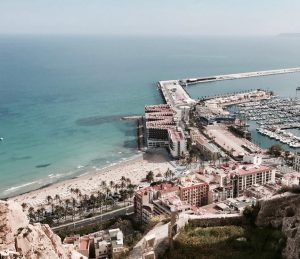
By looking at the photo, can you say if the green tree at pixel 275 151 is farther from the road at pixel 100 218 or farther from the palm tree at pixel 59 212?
the palm tree at pixel 59 212

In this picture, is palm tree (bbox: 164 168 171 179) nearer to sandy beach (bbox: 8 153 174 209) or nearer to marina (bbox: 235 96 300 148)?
sandy beach (bbox: 8 153 174 209)

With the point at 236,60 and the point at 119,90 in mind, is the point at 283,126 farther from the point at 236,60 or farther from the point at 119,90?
the point at 236,60

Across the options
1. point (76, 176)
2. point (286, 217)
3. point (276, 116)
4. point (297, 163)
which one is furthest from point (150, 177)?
point (276, 116)

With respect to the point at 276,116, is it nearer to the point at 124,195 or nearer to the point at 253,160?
the point at 253,160

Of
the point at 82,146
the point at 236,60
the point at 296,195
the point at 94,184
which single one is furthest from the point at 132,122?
the point at 236,60

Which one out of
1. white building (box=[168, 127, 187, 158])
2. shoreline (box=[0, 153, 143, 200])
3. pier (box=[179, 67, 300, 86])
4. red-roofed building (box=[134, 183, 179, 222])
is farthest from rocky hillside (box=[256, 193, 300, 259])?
pier (box=[179, 67, 300, 86])

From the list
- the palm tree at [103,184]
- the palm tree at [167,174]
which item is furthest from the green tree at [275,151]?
the palm tree at [103,184]

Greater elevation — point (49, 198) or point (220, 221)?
point (220, 221)
